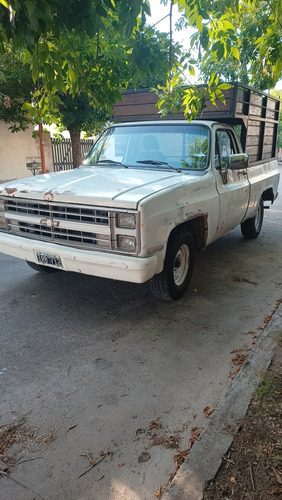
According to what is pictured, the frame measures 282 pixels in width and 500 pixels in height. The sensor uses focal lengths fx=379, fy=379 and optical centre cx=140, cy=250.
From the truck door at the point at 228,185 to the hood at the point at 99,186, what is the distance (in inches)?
31.7

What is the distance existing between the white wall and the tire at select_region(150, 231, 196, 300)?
1236 cm

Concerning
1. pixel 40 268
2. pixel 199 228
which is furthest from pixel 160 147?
pixel 40 268

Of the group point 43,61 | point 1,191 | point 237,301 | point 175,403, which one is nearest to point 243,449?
point 175,403

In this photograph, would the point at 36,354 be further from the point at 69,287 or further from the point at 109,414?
the point at 69,287

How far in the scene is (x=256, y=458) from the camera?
2.25m

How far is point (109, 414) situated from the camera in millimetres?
2670

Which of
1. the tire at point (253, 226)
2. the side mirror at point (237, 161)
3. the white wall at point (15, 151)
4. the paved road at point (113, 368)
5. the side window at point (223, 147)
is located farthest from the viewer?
the white wall at point (15, 151)

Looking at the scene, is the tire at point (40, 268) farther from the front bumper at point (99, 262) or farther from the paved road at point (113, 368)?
the front bumper at point (99, 262)

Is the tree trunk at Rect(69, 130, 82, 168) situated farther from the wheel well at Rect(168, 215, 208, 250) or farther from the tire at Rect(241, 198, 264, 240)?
the wheel well at Rect(168, 215, 208, 250)

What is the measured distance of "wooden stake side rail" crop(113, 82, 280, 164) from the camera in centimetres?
542

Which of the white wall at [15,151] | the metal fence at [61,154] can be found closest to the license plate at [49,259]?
the white wall at [15,151]

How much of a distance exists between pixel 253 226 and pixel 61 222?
4.39m

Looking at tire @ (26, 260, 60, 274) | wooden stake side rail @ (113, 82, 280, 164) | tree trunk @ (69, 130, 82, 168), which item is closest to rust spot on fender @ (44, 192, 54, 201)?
tire @ (26, 260, 60, 274)

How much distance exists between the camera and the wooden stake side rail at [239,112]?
5.42 metres
